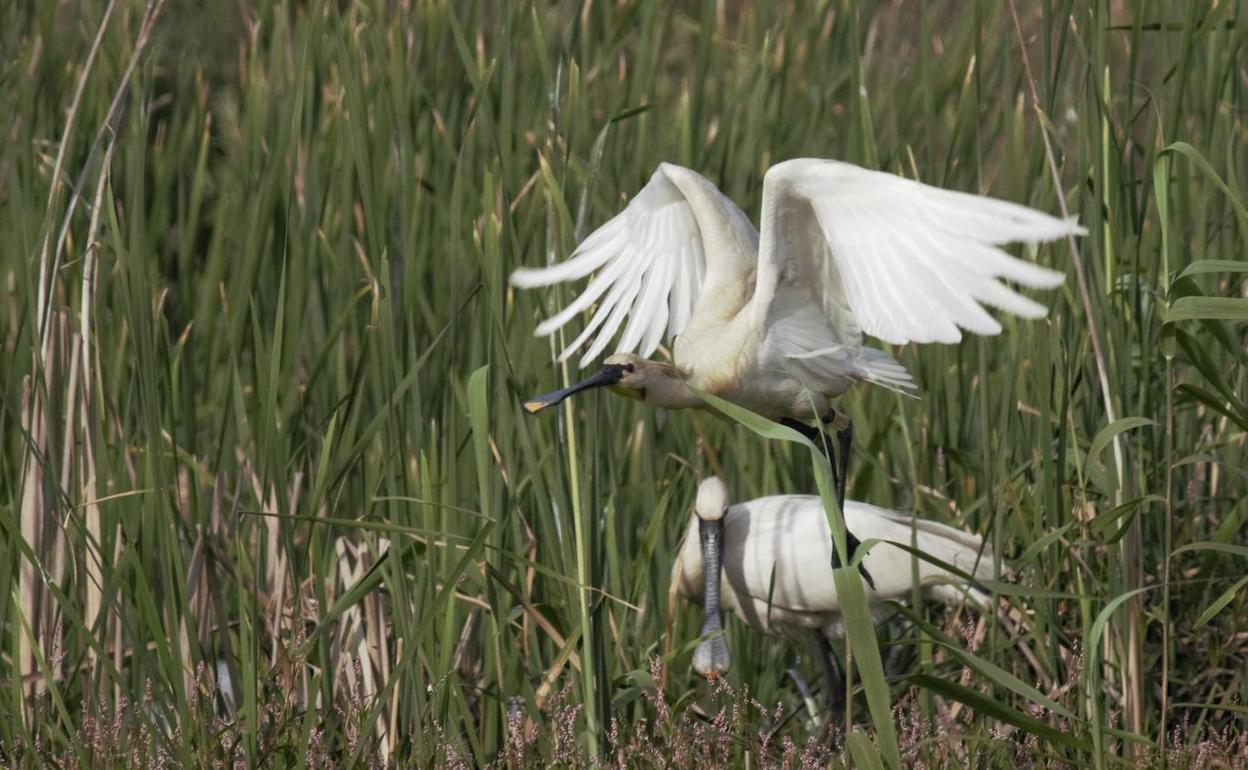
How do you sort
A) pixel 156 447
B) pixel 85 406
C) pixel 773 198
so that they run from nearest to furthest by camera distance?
pixel 156 447, pixel 773 198, pixel 85 406

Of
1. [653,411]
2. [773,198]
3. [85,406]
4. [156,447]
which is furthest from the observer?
[653,411]

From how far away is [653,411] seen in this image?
3.17 m

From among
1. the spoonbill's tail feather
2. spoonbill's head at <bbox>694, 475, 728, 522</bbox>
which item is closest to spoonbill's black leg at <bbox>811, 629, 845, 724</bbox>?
Result: the spoonbill's tail feather

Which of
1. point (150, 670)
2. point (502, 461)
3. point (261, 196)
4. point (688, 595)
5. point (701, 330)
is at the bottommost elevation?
point (688, 595)

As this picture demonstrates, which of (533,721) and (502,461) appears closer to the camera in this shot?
(533,721)

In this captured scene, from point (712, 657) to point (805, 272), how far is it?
2.22 feet

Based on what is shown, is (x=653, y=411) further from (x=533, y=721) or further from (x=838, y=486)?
(x=533, y=721)

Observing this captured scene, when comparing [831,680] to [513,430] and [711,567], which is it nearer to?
[711,567]

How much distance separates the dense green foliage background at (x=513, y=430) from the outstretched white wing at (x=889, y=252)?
0.80 feet

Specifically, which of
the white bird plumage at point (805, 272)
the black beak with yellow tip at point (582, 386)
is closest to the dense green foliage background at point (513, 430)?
the black beak with yellow tip at point (582, 386)

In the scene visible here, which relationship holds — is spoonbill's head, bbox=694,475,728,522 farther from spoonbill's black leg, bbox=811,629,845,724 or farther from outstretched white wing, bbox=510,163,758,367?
spoonbill's black leg, bbox=811,629,845,724

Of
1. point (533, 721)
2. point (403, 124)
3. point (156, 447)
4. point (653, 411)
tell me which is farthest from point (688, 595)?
point (156, 447)

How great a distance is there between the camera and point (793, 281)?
8.55 ft

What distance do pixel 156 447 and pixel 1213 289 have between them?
5.98ft
